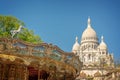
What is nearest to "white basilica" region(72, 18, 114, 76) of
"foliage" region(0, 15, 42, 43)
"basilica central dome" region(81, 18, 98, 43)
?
"basilica central dome" region(81, 18, 98, 43)

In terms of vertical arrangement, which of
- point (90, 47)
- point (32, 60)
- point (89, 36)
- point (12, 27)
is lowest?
point (32, 60)

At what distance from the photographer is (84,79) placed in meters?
45.2

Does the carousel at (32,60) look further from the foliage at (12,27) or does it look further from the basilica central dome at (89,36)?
the basilica central dome at (89,36)

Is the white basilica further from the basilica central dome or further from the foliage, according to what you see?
the foliage

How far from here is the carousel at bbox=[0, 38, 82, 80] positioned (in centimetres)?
1817

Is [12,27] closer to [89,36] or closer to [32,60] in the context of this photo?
[32,60]

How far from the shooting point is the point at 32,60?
63.6 ft

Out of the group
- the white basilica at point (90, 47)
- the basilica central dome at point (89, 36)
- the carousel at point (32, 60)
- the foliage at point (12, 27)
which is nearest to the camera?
the carousel at point (32, 60)

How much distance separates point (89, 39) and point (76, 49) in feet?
22.5

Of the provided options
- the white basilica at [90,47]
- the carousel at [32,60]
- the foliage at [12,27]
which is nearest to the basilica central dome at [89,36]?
the white basilica at [90,47]

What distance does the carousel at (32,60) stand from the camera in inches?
715

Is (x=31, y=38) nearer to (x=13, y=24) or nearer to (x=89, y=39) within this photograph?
(x=13, y=24)

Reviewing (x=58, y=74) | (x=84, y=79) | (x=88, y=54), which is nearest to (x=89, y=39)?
(x=88, y=54)

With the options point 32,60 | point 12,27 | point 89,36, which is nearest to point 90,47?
point 89,36
